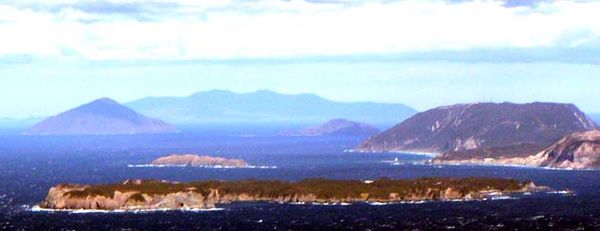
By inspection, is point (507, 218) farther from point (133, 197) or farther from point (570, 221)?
point (133, 197)

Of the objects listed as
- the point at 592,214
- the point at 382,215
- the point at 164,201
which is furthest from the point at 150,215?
the point at 592,214

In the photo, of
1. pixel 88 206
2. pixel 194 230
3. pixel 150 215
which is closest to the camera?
pixel 194 230

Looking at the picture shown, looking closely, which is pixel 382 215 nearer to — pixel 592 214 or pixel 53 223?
pixel 592 214

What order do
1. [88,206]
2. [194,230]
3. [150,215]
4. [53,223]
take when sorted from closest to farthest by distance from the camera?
[194,230] < [53,223] < [150,215] < [88,206]

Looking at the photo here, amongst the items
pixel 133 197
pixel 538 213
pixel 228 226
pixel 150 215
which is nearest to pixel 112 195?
pixel 133 197

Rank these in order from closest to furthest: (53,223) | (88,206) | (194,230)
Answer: (194,230)
(53,223)
(88,206)

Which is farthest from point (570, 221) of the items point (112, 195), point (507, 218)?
point (112, 195)

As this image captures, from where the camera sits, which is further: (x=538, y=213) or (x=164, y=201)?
(x=164, y=201)

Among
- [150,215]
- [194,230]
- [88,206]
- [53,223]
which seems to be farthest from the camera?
[88,206]

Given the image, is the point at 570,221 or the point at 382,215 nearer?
the point at 570,221
